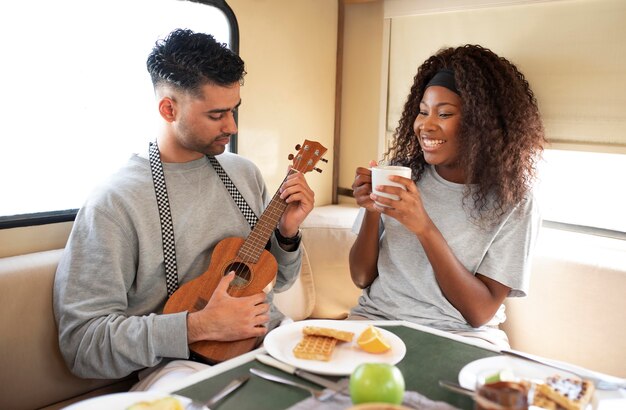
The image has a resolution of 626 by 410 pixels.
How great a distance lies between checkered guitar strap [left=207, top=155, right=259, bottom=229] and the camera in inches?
92.4

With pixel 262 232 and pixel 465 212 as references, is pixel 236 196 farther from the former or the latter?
pixel 465 212

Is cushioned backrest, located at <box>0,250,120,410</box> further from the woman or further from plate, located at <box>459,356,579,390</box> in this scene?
plate, located at <box>459,356,579,390</box>

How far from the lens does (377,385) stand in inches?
45.6

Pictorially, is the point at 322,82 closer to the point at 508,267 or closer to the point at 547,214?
the point at 547,214

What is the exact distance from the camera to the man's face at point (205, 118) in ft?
7.07

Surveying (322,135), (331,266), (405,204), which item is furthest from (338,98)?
(405,204)

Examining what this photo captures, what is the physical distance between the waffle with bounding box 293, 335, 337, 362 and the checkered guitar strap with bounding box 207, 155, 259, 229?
771mm

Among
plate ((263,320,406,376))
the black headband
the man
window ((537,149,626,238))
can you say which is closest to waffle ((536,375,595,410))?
plate ((263,320,406,376))

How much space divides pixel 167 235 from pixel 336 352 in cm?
81

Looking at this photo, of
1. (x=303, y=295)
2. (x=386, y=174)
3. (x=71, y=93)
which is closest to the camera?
(x=386, y=174)

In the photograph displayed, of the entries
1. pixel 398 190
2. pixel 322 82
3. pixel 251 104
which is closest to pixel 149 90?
pixel 251 104

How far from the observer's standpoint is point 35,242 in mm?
2350

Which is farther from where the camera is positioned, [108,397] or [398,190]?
[398,190]

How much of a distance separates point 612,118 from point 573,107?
0.59ft
